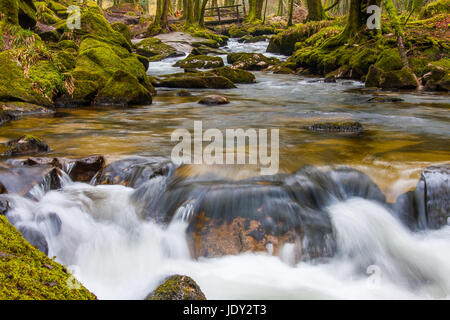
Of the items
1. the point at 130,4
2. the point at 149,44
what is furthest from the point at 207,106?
the point at 130,4

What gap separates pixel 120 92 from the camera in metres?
9.17

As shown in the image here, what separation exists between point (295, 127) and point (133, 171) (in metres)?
3.72

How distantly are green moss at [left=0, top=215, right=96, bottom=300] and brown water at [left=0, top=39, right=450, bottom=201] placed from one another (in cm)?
258

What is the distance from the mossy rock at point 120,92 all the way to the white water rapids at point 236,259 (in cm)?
562

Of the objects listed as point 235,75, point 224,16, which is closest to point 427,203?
point 235,75

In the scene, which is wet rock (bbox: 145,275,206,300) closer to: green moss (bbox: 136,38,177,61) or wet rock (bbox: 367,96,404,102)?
wet rock (bbox: 367,96,404,102)

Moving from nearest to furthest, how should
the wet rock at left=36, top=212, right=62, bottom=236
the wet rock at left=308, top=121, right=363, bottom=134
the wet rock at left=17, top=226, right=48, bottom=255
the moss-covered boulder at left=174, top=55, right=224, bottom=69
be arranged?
the wet rock at left=17, top=226, right=48, bottom=255
the wet rock at left=36, top=212, right=62, bottom=236
the wet rock at left=308, top=121, right=363, bottom=134
the moss-covered boulder at left=174, top=55, right=224, bottom=69

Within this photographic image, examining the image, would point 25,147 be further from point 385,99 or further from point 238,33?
point 238,33

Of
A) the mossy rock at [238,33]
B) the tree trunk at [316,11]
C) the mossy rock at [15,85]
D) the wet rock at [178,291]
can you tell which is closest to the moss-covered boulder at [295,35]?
the tree trunk at [316,11]

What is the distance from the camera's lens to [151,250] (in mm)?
3545

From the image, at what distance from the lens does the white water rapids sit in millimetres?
3133

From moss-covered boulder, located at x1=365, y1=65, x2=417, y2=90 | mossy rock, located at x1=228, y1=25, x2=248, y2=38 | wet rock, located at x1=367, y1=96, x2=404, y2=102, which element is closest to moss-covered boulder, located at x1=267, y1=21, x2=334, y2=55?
moss-covered boulder, located at x1=365, y1=65, x2=417, y2=90

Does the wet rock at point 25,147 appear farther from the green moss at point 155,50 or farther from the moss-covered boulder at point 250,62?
the green moss at point 155,50

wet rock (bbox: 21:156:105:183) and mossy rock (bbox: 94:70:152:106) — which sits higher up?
mossy rock (bbox: 94:70:152:106)
